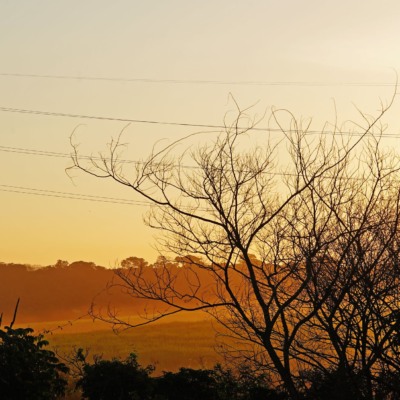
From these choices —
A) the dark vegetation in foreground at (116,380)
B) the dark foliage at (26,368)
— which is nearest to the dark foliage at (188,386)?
the dark vegetation in foreground at (116,380)

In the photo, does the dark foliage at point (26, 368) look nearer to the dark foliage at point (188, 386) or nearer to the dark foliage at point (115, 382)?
the dark foliage at point (115, 382)

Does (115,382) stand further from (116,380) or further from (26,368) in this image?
(26,368)

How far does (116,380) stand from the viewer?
16859 mm

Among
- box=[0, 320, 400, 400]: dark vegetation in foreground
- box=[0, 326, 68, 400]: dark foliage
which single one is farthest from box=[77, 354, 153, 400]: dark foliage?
box=[0, 326, 68, 400]: dark foliage

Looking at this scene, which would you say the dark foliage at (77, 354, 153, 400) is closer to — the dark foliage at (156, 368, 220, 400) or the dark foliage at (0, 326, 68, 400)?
the dark foliage at (156, 368, 220, 400)

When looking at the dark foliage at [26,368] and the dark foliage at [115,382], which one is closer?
the dark foliage at [26,368]

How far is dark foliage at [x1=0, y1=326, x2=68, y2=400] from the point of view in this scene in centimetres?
1495

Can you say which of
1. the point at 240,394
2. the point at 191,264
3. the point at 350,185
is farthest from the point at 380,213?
the point at 240,394

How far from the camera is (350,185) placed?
1232 centimetres

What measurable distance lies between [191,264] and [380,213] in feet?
9.45

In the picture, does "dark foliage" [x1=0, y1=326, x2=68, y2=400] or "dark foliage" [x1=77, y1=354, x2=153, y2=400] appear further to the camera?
"dark foliage" [x1=77, y1=354, x2=153, y2=400]

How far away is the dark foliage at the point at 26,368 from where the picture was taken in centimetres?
1495

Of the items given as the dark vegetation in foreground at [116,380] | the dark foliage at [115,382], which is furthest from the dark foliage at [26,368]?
the dark foliage at [115,382]

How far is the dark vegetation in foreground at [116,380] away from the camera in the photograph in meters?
15.0
